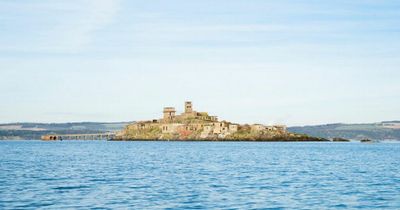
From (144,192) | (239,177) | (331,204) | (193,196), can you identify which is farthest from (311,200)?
(239,177)

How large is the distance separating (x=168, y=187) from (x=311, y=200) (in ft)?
41.9

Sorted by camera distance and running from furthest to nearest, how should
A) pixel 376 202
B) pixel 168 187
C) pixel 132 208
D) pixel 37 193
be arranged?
pixel 168 187
pixel 37 193
pixel 376 202
pixel 132 208

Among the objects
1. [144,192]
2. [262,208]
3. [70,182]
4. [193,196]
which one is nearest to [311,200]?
[262,208]

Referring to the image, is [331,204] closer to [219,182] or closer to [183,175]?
[219,182]

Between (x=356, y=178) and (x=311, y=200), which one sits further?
(x=356, y=178)

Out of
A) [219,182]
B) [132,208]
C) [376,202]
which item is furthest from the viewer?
[219,182]

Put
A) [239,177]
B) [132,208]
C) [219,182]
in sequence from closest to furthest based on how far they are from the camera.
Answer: [132,208]
[219,182]
[239,177]

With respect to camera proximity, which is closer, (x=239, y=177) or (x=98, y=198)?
(x=98, y=198)

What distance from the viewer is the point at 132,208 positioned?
124ft

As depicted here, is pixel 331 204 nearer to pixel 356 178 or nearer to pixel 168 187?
pixel 168 187

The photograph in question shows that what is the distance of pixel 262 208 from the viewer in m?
38.2

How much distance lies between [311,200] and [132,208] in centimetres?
1218

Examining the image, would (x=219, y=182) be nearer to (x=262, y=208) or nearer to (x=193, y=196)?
(x=193, y=196)

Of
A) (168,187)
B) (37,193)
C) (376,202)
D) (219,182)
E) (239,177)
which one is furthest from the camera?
(239,177)
